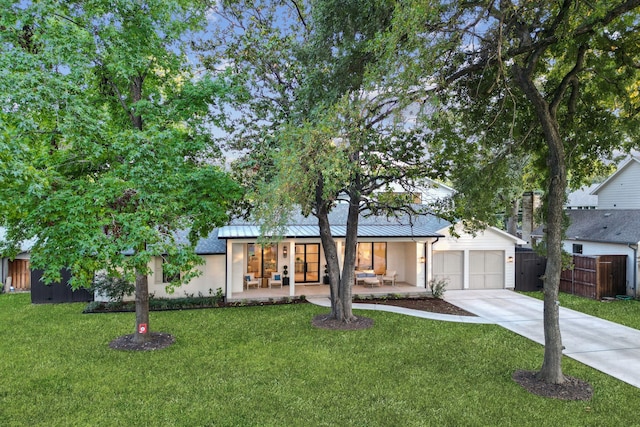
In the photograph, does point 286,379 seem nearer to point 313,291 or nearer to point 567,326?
point 567,326

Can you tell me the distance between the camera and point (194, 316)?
13336mm

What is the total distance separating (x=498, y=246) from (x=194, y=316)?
1406 cm

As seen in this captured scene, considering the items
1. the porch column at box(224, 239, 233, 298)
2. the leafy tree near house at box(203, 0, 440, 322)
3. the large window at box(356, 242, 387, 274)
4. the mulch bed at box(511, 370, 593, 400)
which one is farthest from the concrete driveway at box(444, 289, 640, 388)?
the porch column at box(224, 239, 233, 298)

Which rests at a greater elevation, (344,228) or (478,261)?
(344,228)

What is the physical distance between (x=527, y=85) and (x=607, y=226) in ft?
52.1

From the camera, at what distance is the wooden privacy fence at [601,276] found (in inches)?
660

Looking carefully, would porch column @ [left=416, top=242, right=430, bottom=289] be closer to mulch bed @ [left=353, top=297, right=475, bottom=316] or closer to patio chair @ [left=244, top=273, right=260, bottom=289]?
mulch bed @ [left=353, top=297, right=475, bottom=316]

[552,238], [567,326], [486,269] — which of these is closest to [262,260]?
[486,269]

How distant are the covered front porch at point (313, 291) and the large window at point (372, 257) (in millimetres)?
1476

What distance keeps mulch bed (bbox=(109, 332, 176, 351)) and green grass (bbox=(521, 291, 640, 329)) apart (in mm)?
13651

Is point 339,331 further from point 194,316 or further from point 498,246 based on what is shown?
point 498,246

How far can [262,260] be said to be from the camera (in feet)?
62.0

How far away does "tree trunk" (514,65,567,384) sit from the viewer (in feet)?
25.5

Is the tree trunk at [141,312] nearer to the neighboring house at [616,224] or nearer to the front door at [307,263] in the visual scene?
the front door at [307,263]
